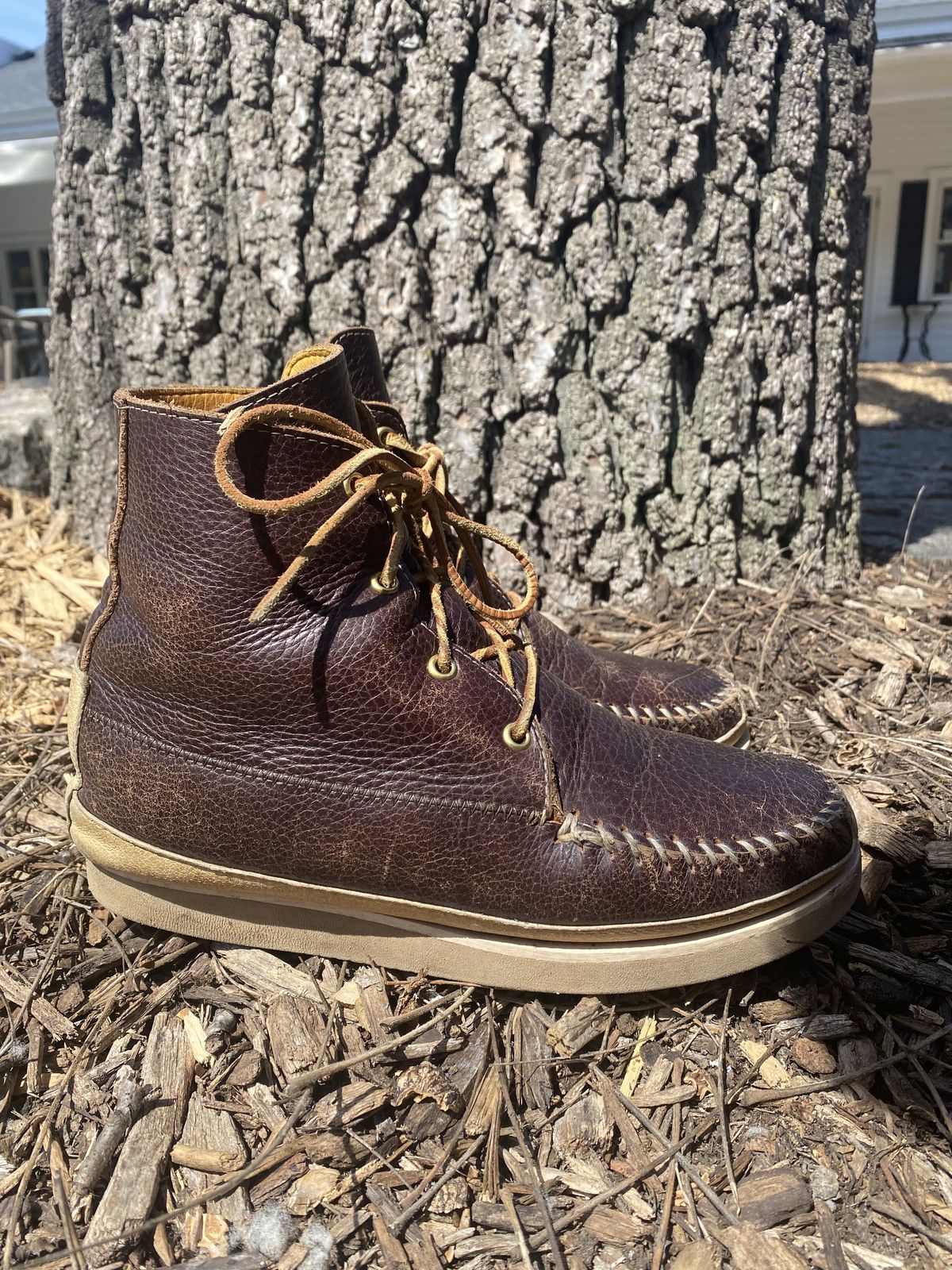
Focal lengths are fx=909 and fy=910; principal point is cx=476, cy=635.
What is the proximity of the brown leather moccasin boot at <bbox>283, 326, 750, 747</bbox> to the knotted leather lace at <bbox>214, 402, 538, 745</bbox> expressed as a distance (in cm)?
19

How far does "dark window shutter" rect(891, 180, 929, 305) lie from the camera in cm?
1118

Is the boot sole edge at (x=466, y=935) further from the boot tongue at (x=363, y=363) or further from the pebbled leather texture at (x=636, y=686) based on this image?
the boot tongue at (x=363, y=363)

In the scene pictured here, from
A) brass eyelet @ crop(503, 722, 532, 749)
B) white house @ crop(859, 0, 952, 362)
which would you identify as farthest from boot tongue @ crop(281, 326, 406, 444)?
white house @ crop(859, 0, 952, 362)

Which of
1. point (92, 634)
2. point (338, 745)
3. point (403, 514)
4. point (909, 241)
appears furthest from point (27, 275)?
point (338, 745)

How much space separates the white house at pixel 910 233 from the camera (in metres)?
10.8

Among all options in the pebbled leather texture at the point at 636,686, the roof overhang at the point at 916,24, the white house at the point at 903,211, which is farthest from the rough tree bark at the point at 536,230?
the white house at the point at 903,211

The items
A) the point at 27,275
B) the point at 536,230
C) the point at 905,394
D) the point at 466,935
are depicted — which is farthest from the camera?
the point at 27,275

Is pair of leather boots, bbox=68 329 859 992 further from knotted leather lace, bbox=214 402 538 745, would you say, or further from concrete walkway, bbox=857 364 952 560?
concrete walkway, bbox=857 364 952 560

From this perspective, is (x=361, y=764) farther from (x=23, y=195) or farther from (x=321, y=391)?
(x=23, y=195)

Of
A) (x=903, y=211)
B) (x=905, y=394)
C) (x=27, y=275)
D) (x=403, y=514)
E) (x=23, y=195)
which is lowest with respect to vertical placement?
(x=403, y=514)

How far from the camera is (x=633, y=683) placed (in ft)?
5.98

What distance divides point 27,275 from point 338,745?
16069 mm

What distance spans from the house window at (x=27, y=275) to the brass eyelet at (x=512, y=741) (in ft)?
50.8

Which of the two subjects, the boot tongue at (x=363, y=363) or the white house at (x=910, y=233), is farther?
the white house at (x=910, y=233)
